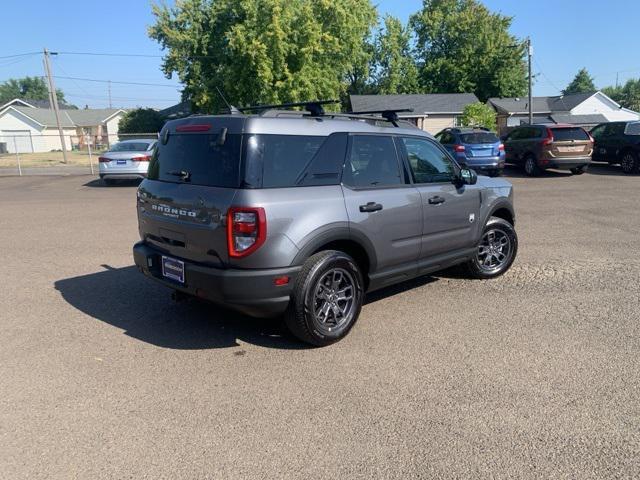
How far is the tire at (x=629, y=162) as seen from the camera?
1683cm

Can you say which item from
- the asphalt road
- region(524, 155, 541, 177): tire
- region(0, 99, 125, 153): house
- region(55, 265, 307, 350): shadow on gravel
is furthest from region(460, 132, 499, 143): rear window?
region(0, 99, 125, 153): house

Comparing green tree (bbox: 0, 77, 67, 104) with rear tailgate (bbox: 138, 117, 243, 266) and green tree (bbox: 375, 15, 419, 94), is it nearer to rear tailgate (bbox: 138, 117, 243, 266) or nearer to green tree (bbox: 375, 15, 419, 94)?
green tree (bbox: 375, 15, 419, 94)

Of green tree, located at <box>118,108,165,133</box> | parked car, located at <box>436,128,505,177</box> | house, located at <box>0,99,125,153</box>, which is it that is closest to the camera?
parked car, located at <box>436,128,505,177</box>

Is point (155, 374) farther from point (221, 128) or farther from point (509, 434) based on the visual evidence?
point (509, 434)

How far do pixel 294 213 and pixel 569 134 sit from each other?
15.2 m

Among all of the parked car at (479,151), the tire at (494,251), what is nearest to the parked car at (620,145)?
the parked car at (479,151)

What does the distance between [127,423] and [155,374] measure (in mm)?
620

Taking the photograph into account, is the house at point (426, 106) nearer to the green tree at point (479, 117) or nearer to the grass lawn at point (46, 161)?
the green tree at point (479, 117)

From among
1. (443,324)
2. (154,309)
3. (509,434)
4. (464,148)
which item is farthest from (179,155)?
(464,148)

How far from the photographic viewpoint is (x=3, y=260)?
7.00 m

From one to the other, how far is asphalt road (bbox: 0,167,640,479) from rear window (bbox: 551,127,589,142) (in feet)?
36.4

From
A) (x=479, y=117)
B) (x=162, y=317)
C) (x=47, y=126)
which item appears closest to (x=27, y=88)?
(x=47, y=126)

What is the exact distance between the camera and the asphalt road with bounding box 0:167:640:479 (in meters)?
2.74

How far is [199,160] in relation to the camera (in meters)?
4.05
